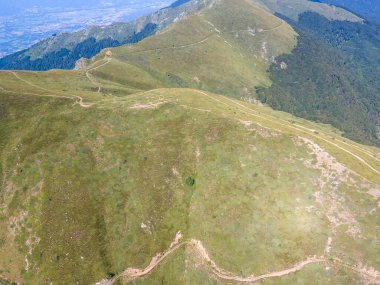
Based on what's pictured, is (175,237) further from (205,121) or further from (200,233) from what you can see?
(205,121)

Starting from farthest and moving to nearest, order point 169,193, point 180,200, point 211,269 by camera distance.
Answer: point 169,193, point 180,200, point 211,269

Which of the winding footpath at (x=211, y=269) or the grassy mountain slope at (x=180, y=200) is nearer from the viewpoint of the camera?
the winding footpath at (x=211, y=269)

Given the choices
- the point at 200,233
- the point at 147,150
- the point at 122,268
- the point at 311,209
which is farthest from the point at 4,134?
the point at 311,209

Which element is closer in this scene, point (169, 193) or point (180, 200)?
point (180, 200)

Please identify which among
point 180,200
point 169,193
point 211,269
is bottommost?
point 211,269

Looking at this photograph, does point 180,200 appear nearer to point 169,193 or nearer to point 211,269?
point 169,193

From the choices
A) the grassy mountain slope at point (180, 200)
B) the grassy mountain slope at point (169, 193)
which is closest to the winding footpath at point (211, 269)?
the grassy mountain slope at point (180, 200)

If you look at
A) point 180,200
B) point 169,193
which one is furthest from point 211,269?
point 169,193

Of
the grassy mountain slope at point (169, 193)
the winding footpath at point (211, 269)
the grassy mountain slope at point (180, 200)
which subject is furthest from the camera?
the grassy mountain slope at point (169, 193)

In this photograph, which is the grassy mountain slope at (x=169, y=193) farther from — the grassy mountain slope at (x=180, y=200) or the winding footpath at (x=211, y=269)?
the winding footpath at (x=211, y=269)
